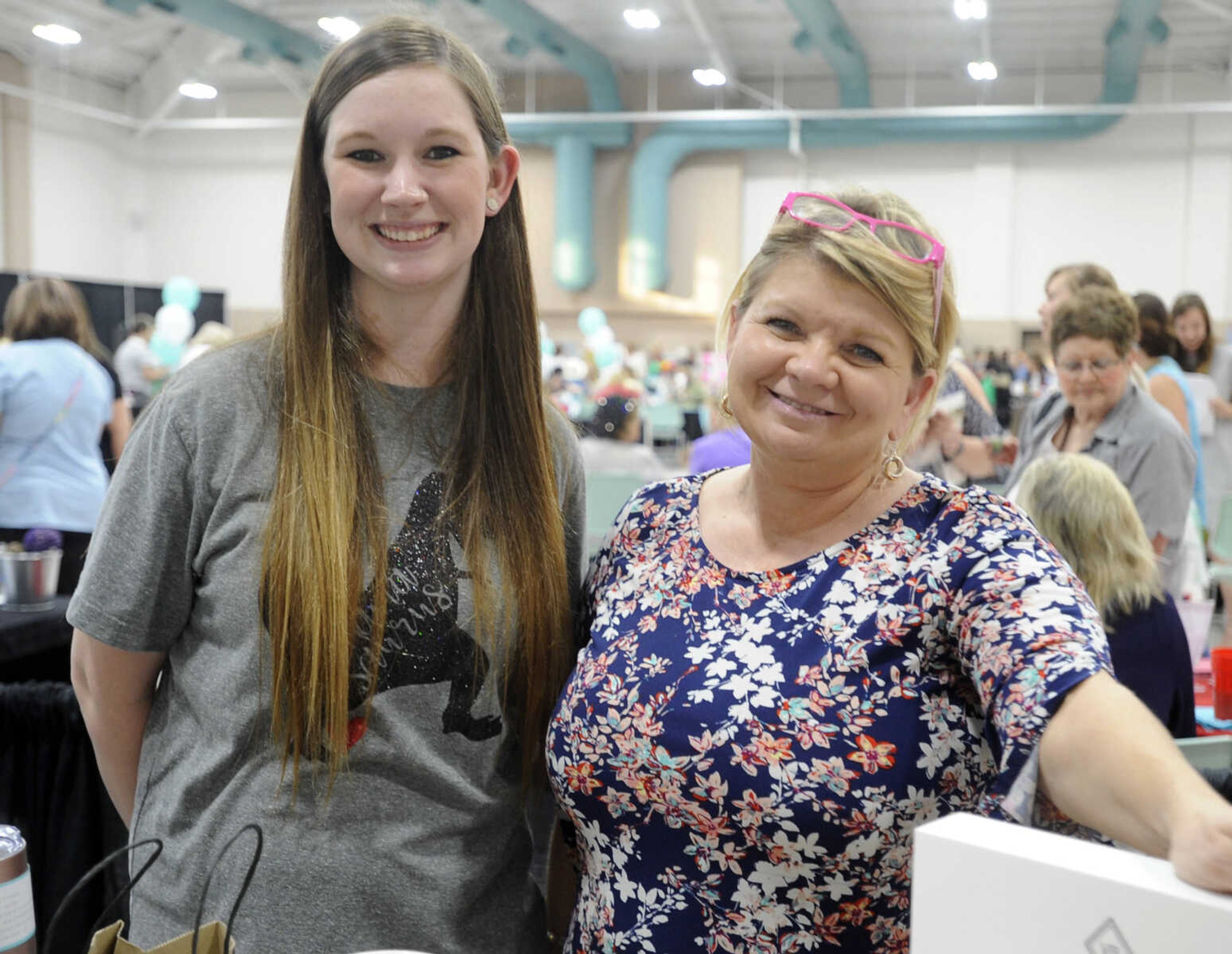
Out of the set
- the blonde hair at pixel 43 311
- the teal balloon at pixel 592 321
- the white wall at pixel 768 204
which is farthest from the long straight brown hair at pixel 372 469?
the teal balloon at pixel 592 321

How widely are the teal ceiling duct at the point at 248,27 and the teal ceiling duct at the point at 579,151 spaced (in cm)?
204

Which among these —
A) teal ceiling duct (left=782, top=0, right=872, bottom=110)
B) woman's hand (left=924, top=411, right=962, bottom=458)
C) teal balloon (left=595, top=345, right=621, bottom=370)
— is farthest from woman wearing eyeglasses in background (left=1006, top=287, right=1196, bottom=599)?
teal balloon (left=595, top=345, right=621, bottom=370)

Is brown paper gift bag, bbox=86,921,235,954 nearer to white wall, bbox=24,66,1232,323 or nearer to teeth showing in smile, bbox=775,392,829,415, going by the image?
teeth showing in smile, bbox=775,392,829,415

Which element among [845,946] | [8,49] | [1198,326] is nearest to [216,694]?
[845,946]

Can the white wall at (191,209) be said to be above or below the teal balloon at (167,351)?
above

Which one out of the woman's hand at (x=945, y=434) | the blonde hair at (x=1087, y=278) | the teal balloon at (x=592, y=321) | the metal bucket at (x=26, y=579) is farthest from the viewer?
the teal balloon at (x=592, y=321)

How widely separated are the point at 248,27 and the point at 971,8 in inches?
250

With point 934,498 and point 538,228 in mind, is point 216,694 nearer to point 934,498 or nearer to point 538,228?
point 934,498

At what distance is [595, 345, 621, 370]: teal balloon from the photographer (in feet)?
35.8

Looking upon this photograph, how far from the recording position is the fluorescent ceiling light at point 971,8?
9422 millimetres

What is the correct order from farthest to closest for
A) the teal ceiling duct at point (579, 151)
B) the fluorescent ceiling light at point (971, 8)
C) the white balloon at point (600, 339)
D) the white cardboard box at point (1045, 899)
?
the teal ceiling duct at point (579, 151) → the white balloon at point (600, 339) → the fluorescent ceiling light at point (971, 8) → the white cardboard box at point (1045, 899)

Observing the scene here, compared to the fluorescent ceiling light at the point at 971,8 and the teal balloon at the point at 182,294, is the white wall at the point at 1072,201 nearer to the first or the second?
the fluorescent ceiling light at the point at 971,8

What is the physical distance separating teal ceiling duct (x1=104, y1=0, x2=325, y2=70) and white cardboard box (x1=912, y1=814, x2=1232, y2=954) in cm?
956

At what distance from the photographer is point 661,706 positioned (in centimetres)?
111
